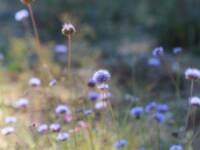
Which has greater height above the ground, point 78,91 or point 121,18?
point 121,18

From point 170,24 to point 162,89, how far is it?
1.37 metres

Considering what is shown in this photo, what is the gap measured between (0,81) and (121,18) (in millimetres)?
2800

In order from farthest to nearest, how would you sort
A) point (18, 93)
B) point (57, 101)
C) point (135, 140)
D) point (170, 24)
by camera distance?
1. point (170, 24)
2. point (18, 93)
3. point (57, 101)
4. point (135, 140)

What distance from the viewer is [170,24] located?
673cm

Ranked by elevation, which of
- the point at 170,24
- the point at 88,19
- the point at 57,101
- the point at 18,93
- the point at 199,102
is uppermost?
the point at 88,19

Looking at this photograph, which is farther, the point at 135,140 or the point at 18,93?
the point at 18,93

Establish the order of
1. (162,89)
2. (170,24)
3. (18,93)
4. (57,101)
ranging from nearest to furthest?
(57,101), (18,93), (162,89), (170,24)

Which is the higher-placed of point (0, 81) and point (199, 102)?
point (0, 81)

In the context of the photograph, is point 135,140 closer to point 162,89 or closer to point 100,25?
point 162,89

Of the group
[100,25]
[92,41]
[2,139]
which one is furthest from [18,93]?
[100,25]

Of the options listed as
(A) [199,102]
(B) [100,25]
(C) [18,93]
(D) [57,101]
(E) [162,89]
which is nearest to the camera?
(A) [199,102]

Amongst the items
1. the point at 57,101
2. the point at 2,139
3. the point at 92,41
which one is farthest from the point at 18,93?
the point at 92,41

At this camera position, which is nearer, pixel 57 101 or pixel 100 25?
pixel 57 101

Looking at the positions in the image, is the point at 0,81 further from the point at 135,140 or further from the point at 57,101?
the point at 135,140
